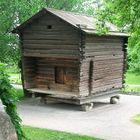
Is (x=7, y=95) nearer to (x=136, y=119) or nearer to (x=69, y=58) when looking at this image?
(x=136, y=119)

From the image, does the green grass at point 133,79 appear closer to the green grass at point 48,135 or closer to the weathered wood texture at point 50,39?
the weathered wood texture at point 50,39

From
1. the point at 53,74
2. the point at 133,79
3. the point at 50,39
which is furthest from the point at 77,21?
the point at 133,79

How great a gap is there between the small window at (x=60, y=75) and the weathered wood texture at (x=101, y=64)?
1.32 meters

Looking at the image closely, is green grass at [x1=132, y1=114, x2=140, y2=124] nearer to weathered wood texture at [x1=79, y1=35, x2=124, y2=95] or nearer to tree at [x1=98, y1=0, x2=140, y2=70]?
weathered wood texture at [x1=79, y1=35, x2=124, y2=95]

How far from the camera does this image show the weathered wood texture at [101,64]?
17.3 metres

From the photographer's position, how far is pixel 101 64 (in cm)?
1841

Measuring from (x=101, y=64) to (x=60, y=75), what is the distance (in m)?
1.94

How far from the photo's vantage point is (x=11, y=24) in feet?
69.4

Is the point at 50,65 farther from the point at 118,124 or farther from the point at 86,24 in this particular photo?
the point at 118,124

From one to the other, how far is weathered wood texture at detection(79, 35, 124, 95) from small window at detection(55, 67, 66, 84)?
1.32 m

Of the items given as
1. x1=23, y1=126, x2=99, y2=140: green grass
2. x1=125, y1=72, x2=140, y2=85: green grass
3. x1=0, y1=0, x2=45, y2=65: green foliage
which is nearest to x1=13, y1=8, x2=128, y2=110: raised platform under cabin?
x1=0, y1=0, x2=45, y2=65: green foliage

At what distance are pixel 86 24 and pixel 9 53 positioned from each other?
17.4 feet

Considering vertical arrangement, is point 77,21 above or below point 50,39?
above

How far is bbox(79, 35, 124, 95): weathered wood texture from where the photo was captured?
17.3 metres
